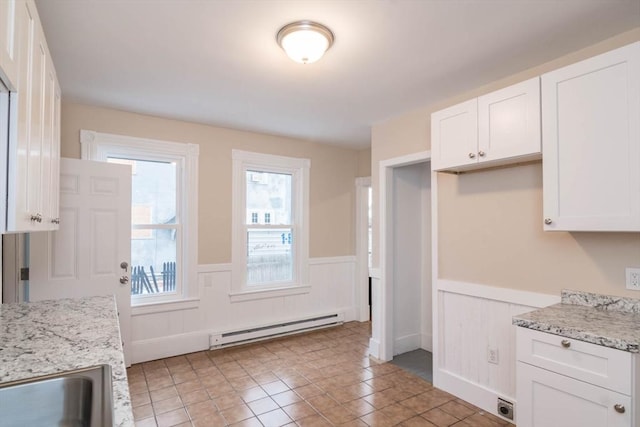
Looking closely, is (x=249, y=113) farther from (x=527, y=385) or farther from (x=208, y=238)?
(x=527, y=385)

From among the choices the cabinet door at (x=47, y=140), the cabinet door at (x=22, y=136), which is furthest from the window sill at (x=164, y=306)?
the cabinet door at (x=22, y=136)

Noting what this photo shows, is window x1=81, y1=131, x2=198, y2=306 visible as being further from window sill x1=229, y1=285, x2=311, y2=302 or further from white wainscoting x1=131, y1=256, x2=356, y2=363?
window sill x1=229, y1=285, x2=311, y2=302

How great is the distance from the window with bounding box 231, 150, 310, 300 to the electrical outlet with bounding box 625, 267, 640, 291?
3.33 metres

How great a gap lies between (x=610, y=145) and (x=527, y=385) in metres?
1.30

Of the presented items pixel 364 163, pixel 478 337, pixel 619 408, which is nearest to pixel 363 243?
pixel 364 163

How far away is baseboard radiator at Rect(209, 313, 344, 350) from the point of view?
3.94m

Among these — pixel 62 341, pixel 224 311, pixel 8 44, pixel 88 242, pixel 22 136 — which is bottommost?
pixel 224 311

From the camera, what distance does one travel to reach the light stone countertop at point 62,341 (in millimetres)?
1191

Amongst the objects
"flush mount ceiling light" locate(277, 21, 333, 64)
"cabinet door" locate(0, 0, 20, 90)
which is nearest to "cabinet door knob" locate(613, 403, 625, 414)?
"flush mount ceiling light" locate(277, 21, 333, 64)

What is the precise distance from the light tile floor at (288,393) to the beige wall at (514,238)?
1.03 metres

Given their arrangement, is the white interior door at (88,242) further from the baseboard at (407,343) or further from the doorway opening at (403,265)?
the baseboard at (407,343)

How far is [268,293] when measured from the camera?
14.3 feet

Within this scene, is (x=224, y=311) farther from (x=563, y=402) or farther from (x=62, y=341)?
(x=563, y=402)

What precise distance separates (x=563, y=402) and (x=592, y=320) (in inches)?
17.6
